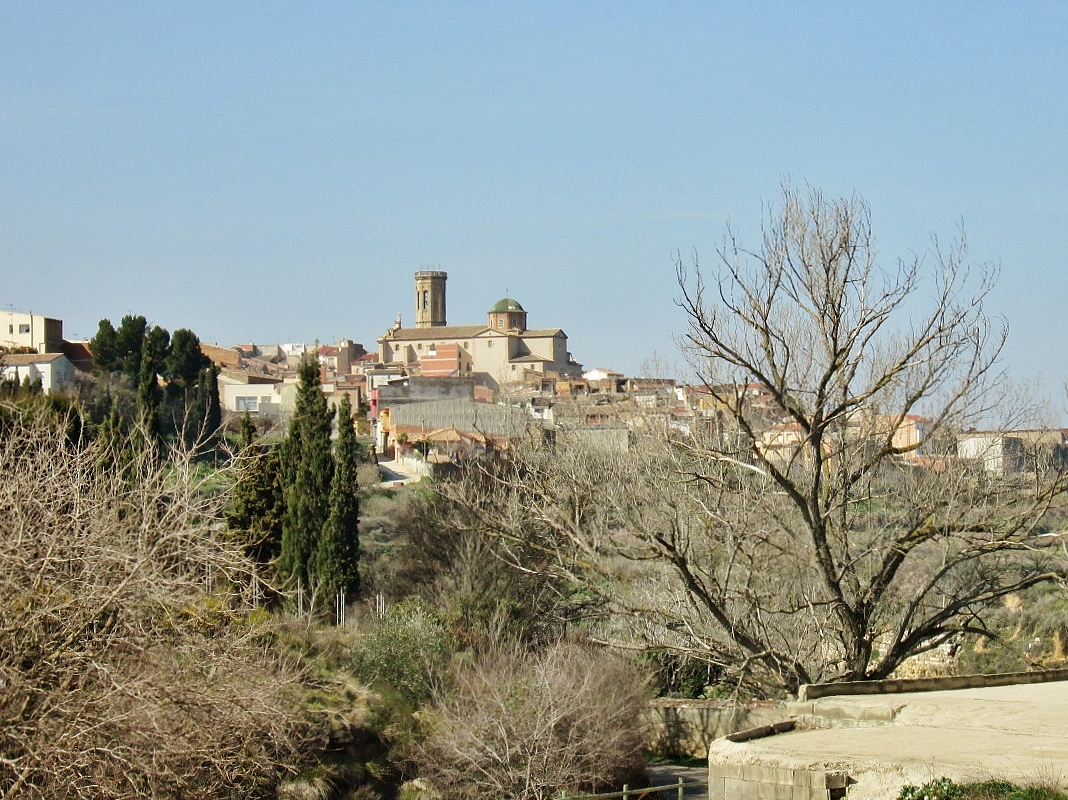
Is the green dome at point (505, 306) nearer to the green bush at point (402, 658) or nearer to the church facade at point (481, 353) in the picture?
the church facade at point (481, 353)

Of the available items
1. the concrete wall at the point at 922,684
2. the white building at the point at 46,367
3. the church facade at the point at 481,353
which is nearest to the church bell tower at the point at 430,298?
the church facade at the point at 481,353

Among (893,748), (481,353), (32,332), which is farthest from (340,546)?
(481,353)

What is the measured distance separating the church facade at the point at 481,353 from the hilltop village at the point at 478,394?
0.33 feet

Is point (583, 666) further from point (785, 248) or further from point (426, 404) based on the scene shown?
point (426, 404)

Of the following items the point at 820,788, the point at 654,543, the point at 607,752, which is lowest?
the point at 607,752

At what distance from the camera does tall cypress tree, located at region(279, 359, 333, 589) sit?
2758cm

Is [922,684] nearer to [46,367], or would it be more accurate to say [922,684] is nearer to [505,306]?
A: [46,367]

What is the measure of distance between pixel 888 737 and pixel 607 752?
7.47m

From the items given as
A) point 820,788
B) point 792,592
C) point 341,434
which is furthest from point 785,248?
point 341,434

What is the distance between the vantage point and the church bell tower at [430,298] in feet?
493

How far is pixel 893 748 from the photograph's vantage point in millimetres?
9492

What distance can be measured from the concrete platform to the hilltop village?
10.5ft

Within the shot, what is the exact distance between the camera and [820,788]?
887cm

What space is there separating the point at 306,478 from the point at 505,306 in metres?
107
